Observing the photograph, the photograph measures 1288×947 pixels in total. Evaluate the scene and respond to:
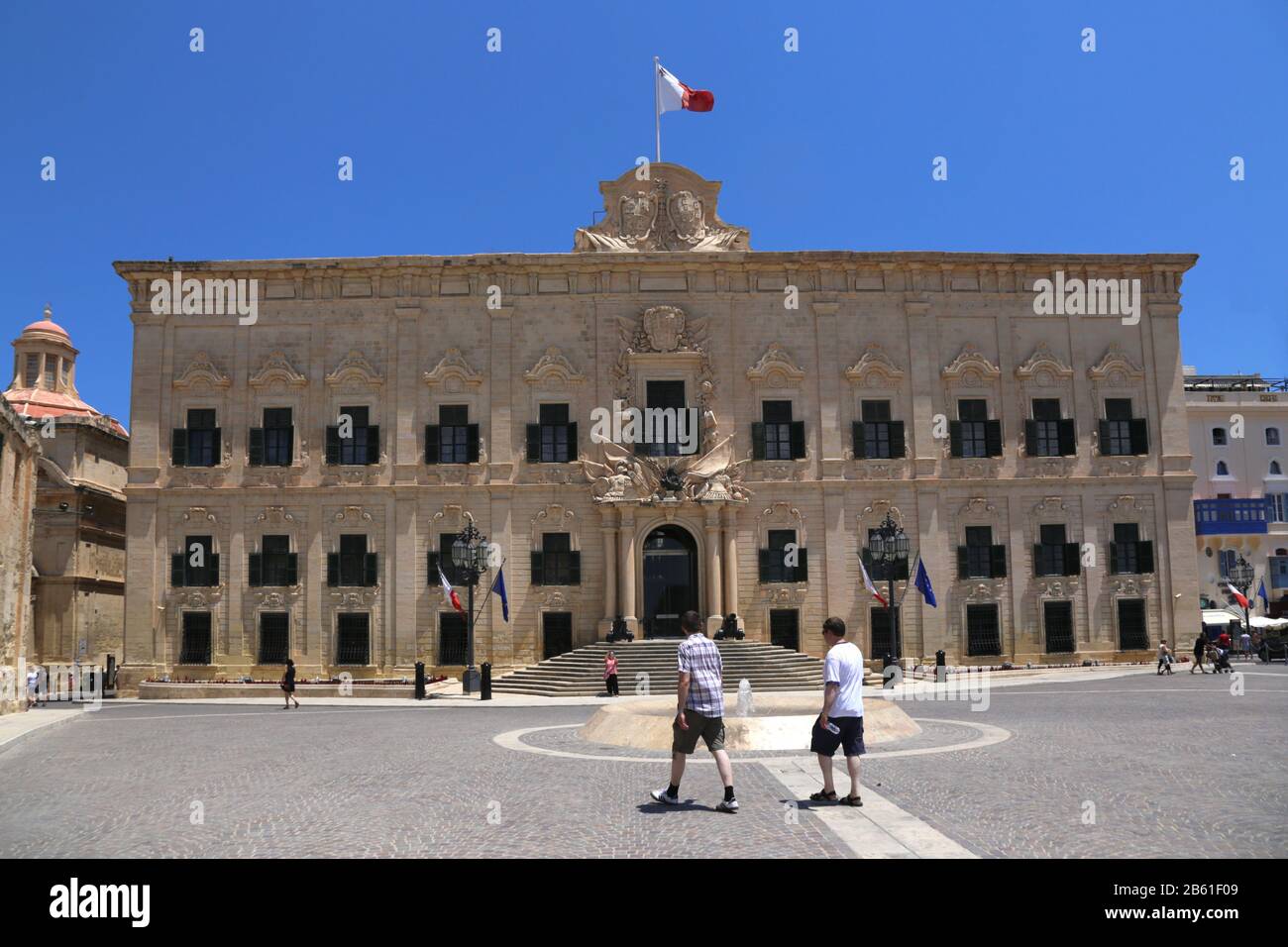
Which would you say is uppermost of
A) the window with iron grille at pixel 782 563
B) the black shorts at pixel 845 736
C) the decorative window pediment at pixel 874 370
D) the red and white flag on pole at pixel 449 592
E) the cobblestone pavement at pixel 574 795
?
the decorative window pediment at pixel 874 370

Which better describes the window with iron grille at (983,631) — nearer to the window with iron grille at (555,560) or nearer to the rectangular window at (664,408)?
the rectangular window at (664,408)

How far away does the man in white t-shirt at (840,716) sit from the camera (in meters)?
9.34

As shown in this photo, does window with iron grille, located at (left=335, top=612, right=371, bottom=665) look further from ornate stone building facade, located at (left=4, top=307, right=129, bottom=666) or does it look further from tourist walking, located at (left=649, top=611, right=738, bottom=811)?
tourist walking, located at (left=649, top=611, right=738, bottom=811)

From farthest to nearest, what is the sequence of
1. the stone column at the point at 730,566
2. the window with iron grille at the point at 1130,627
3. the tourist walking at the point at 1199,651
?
the window with iron grille at the point at 1130,627 < the stone column at the point at 730,566 < the tourist walking at the point at 1199,651

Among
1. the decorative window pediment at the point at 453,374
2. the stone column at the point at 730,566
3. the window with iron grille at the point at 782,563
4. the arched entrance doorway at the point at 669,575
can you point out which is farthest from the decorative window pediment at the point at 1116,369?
the decorative window pediment at the point at 453,374

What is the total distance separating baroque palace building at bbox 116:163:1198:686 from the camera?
3494 centimetres

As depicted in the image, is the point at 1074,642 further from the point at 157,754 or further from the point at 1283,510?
the point at 157,754

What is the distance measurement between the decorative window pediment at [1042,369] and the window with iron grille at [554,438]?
15821 millimetres

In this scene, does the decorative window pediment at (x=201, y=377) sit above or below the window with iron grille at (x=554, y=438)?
above

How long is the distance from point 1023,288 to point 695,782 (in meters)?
30.7

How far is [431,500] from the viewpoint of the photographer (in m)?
35.2

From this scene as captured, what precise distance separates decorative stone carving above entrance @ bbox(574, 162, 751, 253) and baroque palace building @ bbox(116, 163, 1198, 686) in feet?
0.32
